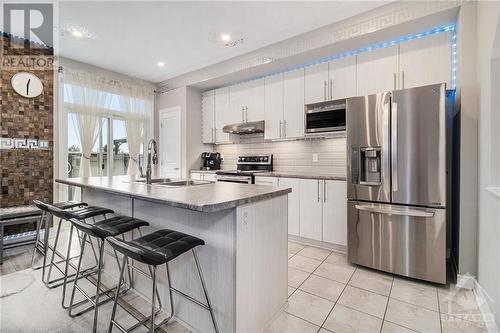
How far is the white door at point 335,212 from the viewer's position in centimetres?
299

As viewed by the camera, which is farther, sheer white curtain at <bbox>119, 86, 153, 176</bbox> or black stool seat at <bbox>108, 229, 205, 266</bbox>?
sheer white curtain at <bbox>119, 86, 153, 176</bbox>

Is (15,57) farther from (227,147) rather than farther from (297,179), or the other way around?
(297,179)

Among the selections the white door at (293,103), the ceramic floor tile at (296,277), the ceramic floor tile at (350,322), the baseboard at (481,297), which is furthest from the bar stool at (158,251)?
the white door at (293,103)

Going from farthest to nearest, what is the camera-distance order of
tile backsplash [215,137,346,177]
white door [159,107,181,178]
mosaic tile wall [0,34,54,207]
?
white door [159,107,181,178] → tile backsplash [215,137,346,177] → mosaic tile wall [0,34,54,207]

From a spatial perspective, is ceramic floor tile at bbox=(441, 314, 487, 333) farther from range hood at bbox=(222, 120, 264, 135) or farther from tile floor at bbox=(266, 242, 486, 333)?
range hood at bbox=(222, 120, 264, 135)

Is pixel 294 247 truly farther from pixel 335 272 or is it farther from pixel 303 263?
pixel 335 272

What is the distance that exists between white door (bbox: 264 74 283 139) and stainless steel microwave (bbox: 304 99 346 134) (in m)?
0.50

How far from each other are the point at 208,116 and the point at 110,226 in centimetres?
327

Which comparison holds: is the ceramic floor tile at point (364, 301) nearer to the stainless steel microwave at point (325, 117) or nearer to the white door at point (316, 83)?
the stainless steel microwave at point (325, 117)

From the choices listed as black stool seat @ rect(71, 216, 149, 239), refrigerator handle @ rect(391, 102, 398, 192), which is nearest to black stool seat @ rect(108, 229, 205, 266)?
black stool seat @ rect(71, 216, 149, 239)

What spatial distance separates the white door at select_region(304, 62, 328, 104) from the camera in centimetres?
338

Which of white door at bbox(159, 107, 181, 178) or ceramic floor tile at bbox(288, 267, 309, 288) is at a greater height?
white door at bbox(159, 107, 181, 178)

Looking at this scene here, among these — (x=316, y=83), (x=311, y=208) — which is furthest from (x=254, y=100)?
(x=311, y=208)

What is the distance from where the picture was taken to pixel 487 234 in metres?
1.81
